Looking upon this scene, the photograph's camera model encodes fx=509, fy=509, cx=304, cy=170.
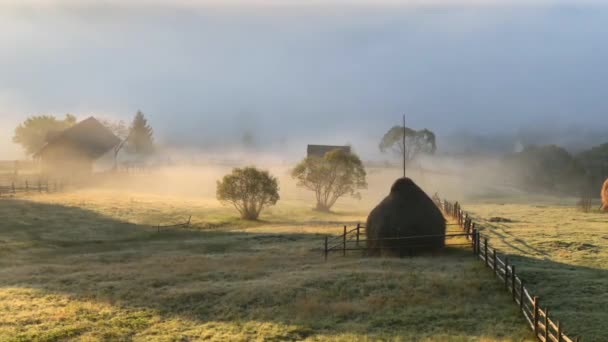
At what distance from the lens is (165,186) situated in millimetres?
88688

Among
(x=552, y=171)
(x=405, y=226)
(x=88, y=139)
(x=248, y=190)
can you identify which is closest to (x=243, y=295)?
(x=405, y=226)

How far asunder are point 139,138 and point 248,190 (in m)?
94.7

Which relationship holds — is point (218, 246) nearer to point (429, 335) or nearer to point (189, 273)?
point (189, 273)

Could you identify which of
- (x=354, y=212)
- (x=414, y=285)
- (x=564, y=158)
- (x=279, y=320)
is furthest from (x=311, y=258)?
(x=564, y=158)

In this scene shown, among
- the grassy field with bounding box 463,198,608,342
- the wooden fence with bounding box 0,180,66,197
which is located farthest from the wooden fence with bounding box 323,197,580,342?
the wooden fence with bounding box 0,180,66,197

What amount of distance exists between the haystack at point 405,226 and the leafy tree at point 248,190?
26.9 m

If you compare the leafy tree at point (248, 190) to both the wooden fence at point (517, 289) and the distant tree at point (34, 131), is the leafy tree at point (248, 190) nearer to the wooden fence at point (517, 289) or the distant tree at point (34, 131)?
the wooden fence at point (517, 289)

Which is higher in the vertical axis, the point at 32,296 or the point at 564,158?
the point at 564,158

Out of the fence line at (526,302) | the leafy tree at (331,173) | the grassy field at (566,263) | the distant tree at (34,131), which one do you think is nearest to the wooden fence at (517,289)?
the fence line at (526,302)

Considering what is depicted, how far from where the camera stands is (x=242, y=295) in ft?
68.5

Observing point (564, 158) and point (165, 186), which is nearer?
point (165, 186)

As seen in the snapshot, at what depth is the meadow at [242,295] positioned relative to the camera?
17.0 metres

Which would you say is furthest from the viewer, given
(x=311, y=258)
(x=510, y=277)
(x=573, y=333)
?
(x=311, y=258)

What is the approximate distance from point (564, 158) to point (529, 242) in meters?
97.8
